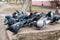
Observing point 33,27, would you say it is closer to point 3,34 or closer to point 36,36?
point 36,36

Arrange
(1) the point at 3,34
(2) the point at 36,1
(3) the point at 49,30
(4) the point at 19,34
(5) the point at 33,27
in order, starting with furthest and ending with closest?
(2) the point at 36,1, (1) the point at 3,34, (5) the point at 33,27, (3) the point at 49,30, (4) the point at 19,34

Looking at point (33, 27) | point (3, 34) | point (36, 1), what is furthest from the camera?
point (36, 1)

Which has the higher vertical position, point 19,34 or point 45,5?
point 19,34

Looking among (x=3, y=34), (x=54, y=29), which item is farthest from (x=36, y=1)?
(x=54, y=29)

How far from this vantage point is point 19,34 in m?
2.26

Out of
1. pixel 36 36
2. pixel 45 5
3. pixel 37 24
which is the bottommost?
pixel 45 5

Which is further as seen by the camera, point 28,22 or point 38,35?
point 28,22

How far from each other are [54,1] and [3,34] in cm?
530

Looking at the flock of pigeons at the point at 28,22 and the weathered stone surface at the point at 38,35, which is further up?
the flock of pigeons at the point at 28,22

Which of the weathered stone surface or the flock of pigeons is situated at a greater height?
the flock of pigeons

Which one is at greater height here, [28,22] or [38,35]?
[28,22]

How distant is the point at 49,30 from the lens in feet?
7.91

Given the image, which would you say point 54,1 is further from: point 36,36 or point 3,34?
point 36,36

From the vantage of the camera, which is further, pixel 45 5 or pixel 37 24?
pixel 45 5
